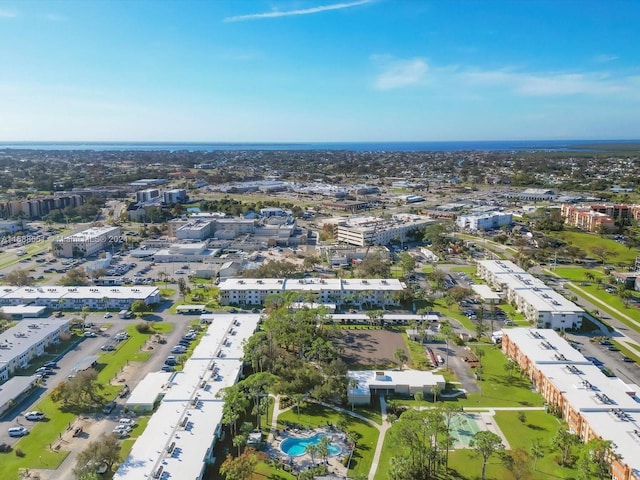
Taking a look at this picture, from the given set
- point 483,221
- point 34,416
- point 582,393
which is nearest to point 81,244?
point 34,416

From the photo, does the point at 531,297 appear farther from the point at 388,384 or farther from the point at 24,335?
the point at 24,335

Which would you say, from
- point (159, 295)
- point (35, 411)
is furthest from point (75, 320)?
point (35, 411)

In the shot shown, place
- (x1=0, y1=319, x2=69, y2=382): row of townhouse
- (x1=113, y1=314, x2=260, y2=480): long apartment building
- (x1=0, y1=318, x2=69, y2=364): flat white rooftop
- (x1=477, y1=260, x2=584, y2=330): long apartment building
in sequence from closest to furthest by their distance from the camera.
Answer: (x1=113, y1=314, x2=260, y2=480): long apartment building → (x1=0, y1=319, x2=69, y2=382): row of townhouse → (x1=0, y1=318, x2=69, y2=364): flat white rooftop → (x1=477, y1=260, x2=584, y2=330): long apartment building

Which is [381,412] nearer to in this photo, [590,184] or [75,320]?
[75,320]

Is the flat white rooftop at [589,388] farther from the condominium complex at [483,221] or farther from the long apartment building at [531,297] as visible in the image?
the condominium complex at [483,221]

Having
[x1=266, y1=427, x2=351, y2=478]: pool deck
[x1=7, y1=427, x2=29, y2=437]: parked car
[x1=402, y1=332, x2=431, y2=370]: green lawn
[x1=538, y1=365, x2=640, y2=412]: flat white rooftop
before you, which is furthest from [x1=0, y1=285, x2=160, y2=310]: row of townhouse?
[x1=538, y1=365, x2=640, y2=412]: flat white rooftop

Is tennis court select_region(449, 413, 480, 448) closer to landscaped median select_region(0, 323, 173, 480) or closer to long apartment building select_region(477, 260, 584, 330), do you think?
long apartment building select_region(477, 260, 584, 330)

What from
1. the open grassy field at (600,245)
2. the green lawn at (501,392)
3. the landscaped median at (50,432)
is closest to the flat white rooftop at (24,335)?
the landscaped median at (50,432)
